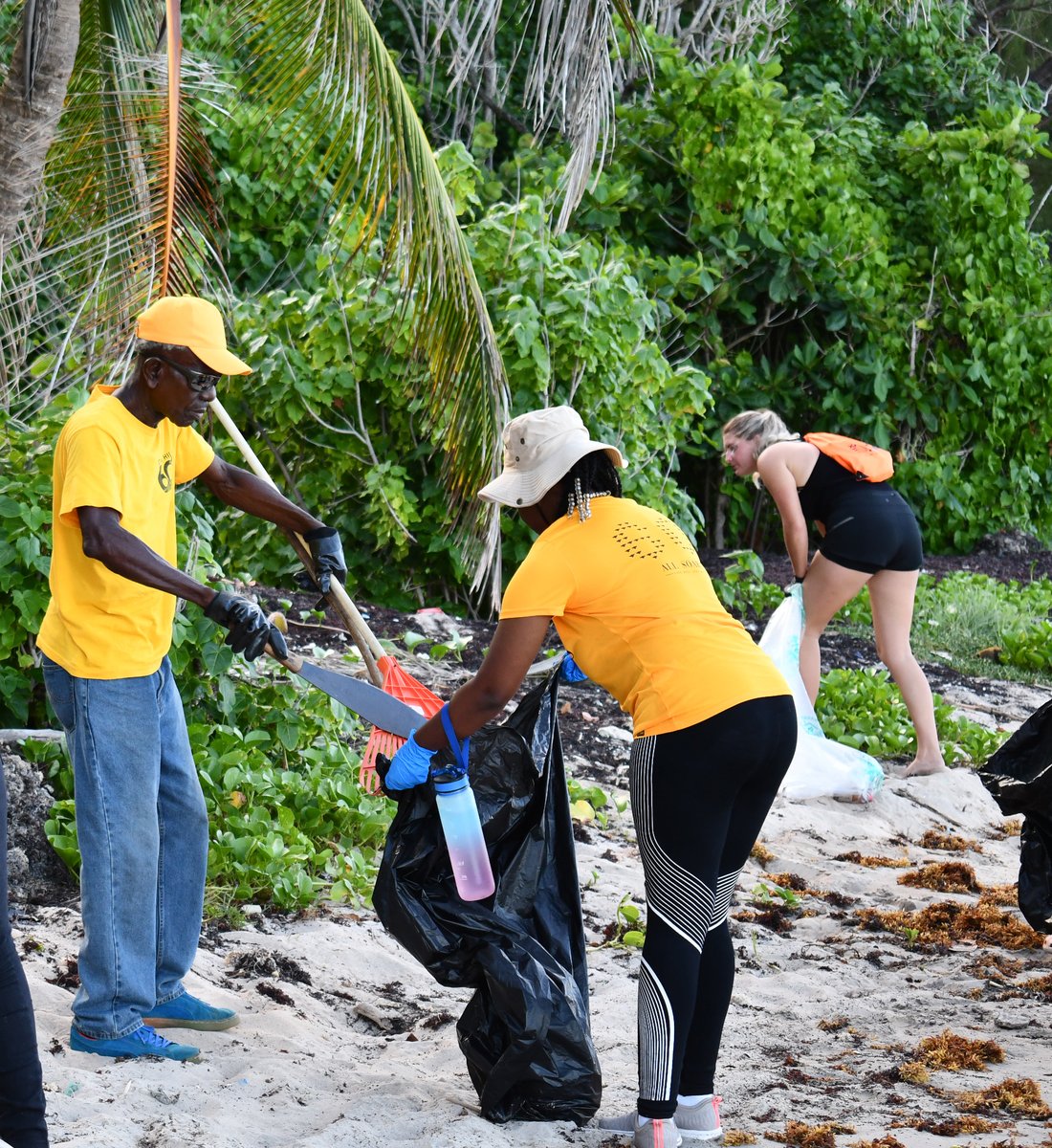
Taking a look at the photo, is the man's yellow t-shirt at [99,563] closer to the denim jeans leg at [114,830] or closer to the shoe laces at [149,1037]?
the denim jeans leg at [114,830]

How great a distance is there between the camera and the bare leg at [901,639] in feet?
19.7

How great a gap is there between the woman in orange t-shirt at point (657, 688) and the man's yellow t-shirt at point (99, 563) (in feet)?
2.39

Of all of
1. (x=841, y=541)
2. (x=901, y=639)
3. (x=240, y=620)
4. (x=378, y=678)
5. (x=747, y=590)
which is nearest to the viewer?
(x=240, y=620)

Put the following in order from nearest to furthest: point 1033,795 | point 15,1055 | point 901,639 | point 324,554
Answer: point 15,1055
point 324,554
point 1033,795
point 901,639

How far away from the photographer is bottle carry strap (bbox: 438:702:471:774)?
296cm

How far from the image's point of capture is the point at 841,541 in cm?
590

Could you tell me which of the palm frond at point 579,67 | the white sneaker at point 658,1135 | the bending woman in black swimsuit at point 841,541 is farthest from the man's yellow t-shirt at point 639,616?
the palm frond at point 579,67

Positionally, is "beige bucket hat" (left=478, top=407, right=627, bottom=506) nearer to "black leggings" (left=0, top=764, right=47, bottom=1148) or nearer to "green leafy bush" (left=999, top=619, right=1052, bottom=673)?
"black leggings" (left=0, top=764, right=47, bottom=1148)

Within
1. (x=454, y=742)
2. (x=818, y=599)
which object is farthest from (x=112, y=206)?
(x=454, y=742)

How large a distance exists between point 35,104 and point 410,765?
10.7 feet

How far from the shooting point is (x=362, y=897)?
14.5 feet

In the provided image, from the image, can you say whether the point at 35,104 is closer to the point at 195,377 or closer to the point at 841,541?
the point at 195,377

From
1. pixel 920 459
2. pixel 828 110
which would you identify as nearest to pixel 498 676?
pixel 920 459

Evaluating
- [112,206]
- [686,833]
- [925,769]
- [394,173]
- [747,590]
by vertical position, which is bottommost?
[925,769]
